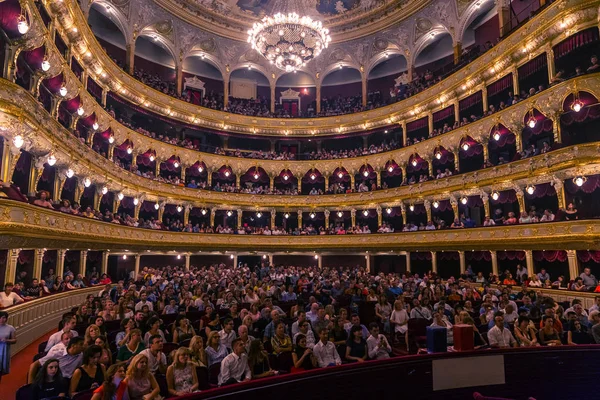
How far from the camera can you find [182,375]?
5.17 m

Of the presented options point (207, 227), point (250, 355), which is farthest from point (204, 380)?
point (207, 227)

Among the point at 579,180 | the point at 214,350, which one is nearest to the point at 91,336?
the point at 214,350

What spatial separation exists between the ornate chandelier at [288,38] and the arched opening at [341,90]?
49.3ft

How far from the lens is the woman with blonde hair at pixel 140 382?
4613 mm

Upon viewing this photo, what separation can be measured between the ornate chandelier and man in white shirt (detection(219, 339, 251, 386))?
48.9 feet

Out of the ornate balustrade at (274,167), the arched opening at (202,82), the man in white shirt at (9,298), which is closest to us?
the man in white shirt at (9,298)

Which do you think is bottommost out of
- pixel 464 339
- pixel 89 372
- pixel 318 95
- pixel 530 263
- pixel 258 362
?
pixel 258 362

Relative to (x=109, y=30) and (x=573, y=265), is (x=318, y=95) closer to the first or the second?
(x=109, y=30)

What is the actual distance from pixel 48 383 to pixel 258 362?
2726mm

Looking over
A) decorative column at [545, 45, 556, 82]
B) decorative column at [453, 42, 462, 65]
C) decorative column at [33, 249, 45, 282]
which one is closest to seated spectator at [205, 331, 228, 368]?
decorative column at [33, 249, 45, 282]

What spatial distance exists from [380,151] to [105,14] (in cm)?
2122

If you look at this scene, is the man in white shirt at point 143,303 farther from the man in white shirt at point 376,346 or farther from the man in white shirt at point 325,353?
the man in white shirt at point 376,346

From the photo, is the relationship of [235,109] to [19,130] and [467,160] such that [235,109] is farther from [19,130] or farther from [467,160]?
[19,130]

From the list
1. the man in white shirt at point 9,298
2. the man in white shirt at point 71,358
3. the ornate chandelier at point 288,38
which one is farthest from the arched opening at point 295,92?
the man in white shirt at point 71,358
